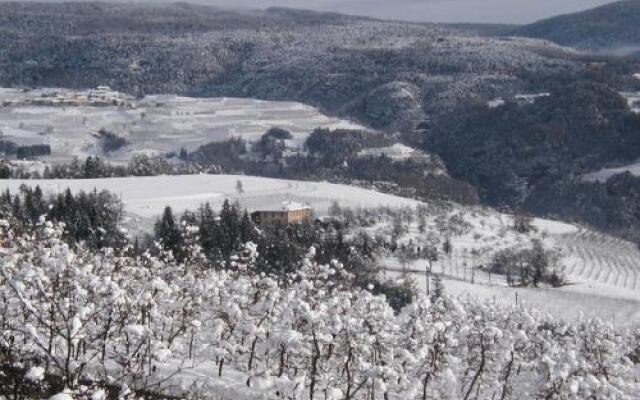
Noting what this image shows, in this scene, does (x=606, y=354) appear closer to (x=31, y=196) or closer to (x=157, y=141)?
(x=31, y=196)

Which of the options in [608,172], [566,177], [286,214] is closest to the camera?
[286,214]

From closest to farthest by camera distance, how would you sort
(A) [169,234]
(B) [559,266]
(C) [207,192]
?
(A) [169,234] < (B) [559,266] < (C) [207,192]

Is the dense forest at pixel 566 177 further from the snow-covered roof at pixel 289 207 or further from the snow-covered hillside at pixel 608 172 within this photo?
the snow-covered roof at pixel 289 207

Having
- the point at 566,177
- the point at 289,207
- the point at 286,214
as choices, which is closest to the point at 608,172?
the point at 566,177

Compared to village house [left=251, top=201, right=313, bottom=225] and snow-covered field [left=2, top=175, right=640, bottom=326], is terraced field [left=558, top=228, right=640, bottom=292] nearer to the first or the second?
snow-covered field [left=2, top=175, right=640, bottom=326]

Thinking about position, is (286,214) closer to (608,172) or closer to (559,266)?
(559,266)

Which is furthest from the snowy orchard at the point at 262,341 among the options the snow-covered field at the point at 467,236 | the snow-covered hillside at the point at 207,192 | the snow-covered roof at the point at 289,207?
the snow-covered roof at the point at 289,207
